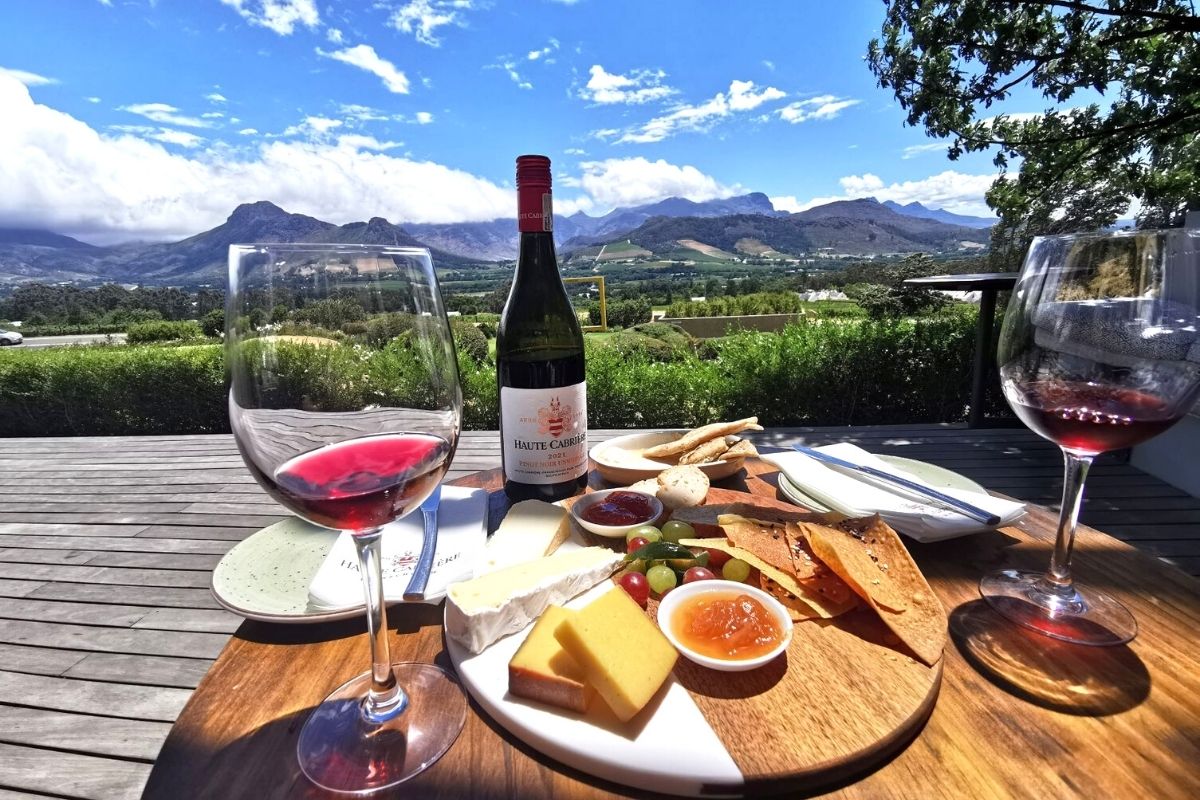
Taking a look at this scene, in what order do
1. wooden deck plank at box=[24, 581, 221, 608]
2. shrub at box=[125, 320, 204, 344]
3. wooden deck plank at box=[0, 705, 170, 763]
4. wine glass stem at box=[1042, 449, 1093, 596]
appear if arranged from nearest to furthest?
wine glass stem at box=[1042, 449, 1093, 596], wooden deck plank at box=[0, 705, 170, 763], wooden deck plank at box=[24, 581, 221, 608], shrub at box=[125, 320, 204, 344]

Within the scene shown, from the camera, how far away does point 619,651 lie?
75cm

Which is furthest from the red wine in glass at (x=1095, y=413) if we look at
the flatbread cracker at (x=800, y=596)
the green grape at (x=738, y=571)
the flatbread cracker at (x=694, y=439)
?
the flatbread cracker at (x=694, y=439)

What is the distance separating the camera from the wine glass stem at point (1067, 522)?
35.8 inches

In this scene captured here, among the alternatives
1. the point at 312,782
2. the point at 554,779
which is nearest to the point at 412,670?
the point at 312,782

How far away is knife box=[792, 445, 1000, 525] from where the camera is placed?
48.4 inches

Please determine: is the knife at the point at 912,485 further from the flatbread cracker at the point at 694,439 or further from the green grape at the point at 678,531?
the green grape at the point at 678,531

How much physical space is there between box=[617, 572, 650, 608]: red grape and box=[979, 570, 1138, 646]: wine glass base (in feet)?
2.13

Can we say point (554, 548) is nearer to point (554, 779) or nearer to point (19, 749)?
point (554, 779)

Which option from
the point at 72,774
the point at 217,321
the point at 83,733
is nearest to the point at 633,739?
the point at 217,321

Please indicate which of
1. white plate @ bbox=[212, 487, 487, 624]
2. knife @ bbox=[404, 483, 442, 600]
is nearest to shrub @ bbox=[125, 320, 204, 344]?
white plate @ bbox=[212, 487, 487, 624]

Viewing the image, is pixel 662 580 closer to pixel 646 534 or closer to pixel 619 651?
pixel 646 534

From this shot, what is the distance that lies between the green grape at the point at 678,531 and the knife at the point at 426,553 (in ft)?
1.65

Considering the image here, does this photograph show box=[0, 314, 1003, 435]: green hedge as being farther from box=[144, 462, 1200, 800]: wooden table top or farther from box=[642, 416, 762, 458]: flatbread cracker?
box=[144, 462, 1200, 800]: wooden table top

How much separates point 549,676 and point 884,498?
1.02m
